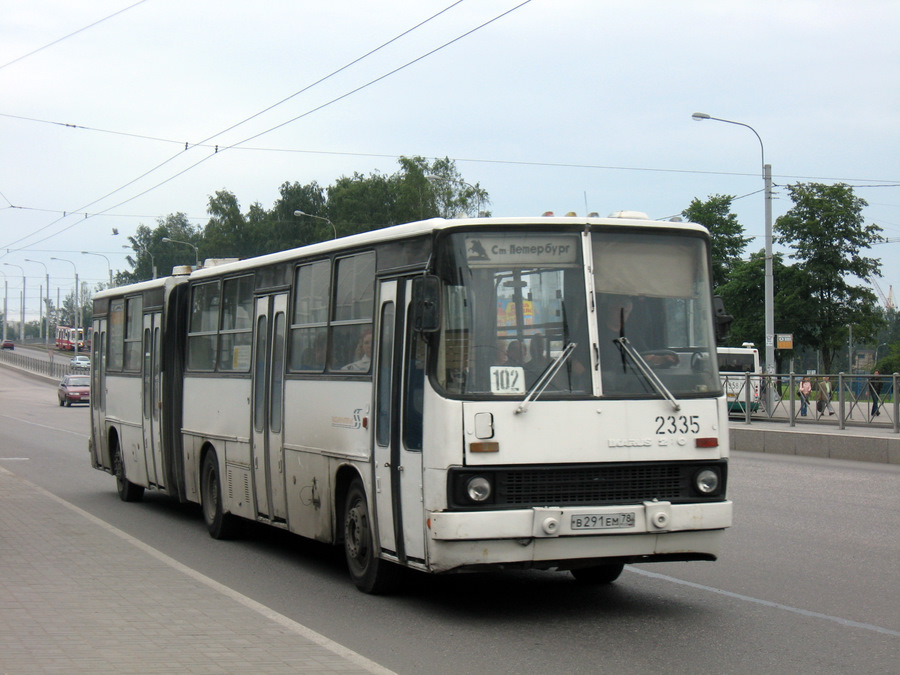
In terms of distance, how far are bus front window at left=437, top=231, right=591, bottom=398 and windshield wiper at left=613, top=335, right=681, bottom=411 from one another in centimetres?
26

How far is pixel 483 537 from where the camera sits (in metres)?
7.27

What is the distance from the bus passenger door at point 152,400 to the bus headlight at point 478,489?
7.45 meters

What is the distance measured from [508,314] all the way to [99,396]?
35.4 ft

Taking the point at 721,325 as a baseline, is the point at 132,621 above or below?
below

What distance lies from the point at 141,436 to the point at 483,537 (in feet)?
28.0

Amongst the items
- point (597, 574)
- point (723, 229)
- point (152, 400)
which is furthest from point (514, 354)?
point (723, 229)

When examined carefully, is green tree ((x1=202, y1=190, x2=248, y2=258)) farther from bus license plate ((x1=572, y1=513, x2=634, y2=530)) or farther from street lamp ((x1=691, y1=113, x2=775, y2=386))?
bus license plate ((x1=572, y1=513, x2=634, y2=530))

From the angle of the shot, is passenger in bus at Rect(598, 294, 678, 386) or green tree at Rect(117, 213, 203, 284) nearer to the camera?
passenger in bus at Rect(598, 294, 678, 386)

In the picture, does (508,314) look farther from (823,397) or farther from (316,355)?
(823,397)

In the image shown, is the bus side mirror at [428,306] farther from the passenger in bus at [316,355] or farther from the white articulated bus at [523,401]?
the passenger in bus at [316,355]

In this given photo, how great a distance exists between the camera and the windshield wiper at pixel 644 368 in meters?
7.79

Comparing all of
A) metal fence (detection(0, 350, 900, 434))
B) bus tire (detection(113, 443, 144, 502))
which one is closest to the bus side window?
bus tire (detection(113, 443, 144, 502))

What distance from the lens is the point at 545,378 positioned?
298 inches

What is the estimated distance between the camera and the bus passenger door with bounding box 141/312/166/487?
14125 mm
